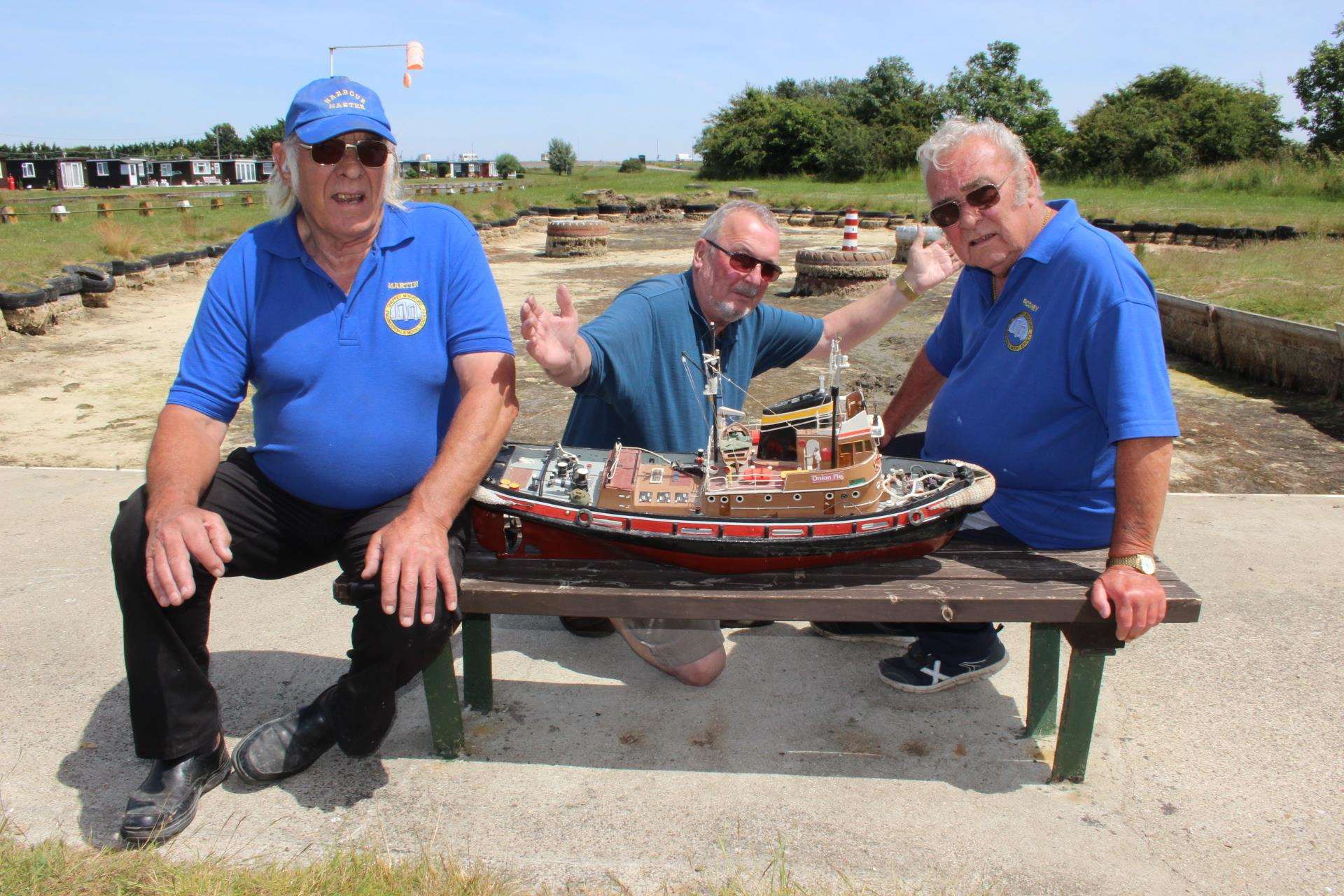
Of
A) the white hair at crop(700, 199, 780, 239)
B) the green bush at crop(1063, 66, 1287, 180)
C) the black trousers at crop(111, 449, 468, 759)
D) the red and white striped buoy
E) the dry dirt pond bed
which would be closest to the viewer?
the black trousers at crop(111, 449, 468, 759)

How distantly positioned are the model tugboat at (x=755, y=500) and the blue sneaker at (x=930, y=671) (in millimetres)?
704

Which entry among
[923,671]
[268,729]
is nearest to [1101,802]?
[923,671]

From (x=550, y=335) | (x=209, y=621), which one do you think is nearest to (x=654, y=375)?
(x=550, y=335)

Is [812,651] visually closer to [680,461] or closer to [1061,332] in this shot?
[680,461]

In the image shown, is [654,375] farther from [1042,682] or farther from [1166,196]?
[1166,196]

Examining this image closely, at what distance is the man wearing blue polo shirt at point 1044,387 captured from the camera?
2873 mm

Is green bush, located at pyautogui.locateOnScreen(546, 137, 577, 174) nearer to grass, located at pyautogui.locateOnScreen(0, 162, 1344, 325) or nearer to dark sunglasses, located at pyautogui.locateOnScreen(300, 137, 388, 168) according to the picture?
grass, located at pyautogui.locateOnScreen(0, 162, 1344, 325)

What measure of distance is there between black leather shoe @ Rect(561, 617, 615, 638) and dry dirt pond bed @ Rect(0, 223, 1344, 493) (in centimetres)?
333

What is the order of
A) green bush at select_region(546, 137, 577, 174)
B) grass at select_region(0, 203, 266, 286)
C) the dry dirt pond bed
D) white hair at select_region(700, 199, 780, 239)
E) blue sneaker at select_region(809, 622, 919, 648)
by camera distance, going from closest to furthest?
white hair at select_region(700, 199, 780, 239), blue sneaker at select_region(809, 622, 919, 648), the dry dirt pond bed, grass at select_region(0, 203, 266, 286), green bush at select_region(546, 137, 577, 174)

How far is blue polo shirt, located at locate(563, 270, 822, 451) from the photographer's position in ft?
11.9

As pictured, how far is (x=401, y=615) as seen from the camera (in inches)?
106

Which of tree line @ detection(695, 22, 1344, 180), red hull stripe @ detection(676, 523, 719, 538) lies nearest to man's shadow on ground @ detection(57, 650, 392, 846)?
red hull stripe @ detection(676, 523, 719, 538)

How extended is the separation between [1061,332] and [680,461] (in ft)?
4.42

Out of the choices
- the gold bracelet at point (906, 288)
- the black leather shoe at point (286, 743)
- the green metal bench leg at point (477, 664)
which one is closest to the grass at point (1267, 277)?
the gold bracelet at point (906, 288)
